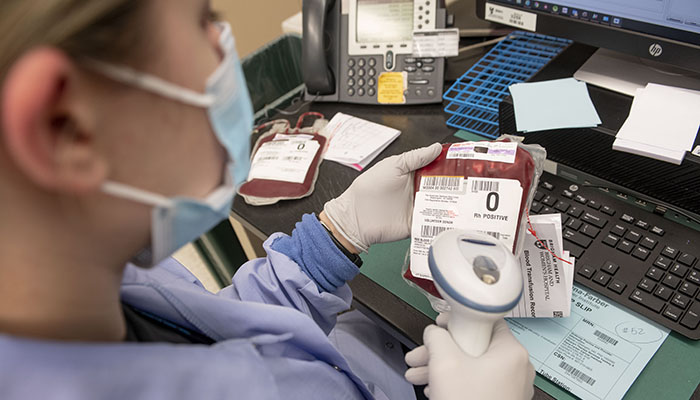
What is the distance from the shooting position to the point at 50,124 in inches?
12.8

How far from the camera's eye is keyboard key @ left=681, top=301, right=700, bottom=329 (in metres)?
0.61

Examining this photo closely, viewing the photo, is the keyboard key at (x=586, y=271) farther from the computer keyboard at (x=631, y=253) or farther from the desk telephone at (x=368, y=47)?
the desk telephone at (x=368, y=47)

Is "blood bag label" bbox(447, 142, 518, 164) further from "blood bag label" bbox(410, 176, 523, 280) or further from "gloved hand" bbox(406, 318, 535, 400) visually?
"gloved hand" bbox(406, 318, 535, 400)

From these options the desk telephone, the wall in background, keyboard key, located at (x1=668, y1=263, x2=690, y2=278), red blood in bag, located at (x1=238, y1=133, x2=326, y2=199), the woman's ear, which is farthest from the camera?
the wall in background

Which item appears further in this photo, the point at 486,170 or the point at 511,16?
the point at 511,16

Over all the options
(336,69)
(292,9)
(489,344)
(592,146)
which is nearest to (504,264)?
(489,344)

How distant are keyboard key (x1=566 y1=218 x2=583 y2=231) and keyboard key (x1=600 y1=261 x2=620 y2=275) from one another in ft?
0.23

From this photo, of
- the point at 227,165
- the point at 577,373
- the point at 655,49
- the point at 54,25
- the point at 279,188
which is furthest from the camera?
the point at 279,188

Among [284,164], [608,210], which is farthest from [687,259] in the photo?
[284,164]

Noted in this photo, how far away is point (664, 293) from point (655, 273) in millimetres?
30

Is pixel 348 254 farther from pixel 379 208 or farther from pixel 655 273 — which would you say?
pixel 655 273

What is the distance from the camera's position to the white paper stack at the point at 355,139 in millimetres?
977

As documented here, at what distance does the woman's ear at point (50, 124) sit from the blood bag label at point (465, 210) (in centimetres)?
42

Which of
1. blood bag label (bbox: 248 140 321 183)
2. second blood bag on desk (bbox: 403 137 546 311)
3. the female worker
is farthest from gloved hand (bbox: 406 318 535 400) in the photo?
blood bag label (bbox: 248 140 321 183)
